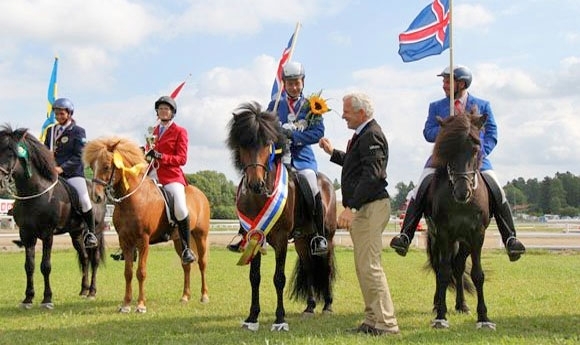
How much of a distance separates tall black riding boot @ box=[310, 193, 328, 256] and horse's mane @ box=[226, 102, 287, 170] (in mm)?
1336

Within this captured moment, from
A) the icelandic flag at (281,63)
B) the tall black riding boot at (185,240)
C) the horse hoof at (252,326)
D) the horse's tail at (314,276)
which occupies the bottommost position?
the horse hoof at (252,326)

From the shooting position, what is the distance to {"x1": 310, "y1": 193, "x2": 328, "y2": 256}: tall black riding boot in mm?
8898

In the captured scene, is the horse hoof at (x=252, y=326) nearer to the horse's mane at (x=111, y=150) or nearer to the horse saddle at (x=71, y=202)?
the horse's mane at (x=111, y=150)

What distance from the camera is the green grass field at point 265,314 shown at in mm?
7129

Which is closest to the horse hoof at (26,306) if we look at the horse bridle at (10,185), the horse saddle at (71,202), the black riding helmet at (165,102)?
the horse saddle at (71,202)

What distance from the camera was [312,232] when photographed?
29.8 feet

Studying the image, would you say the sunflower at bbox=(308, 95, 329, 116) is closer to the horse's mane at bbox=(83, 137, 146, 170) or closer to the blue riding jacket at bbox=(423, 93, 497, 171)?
the blue riding jacket at bbox=(423, 93, 497, 171)

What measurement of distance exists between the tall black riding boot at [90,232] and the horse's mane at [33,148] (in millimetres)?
1008

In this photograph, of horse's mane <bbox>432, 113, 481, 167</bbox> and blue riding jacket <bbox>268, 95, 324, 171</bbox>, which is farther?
blue riding jacket <bbox>268, 95, 324, 171</bbox>

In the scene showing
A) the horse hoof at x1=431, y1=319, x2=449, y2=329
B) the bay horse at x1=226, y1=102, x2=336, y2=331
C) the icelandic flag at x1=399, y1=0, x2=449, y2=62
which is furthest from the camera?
the icelandic flag at x1=399, y1=0, x2=449, y2=62

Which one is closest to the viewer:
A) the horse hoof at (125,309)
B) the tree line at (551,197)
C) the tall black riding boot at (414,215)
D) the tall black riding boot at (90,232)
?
the tall black riding boot at (414,215)

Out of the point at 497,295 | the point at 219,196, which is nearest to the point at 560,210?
the point at 219,196

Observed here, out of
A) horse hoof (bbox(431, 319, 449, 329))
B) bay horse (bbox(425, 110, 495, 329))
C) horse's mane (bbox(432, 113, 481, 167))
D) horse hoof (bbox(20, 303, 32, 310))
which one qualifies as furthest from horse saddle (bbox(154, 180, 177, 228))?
horse hoof (bbox(431, 319, 449, 329))

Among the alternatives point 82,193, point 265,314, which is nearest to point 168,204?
point 82,193
